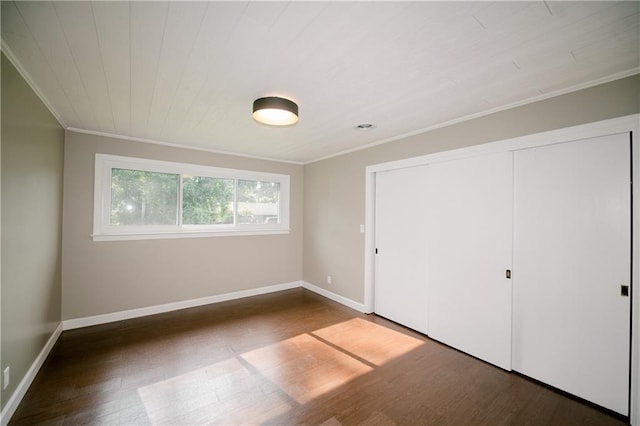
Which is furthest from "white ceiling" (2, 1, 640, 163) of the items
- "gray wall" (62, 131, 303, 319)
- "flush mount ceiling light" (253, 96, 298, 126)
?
"gray wall" (62, 131, 303, 319)

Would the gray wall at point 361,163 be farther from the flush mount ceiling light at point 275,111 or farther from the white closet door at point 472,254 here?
the flush mount ceiling light at point 275,111

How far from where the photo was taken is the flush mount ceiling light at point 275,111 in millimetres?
2316

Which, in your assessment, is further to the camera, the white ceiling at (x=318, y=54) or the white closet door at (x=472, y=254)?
the white closet door at (x=472, y=254)

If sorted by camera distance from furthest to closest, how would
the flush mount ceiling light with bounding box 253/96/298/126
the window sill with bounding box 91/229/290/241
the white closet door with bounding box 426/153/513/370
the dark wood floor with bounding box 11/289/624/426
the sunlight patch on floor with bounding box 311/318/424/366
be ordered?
the window sill with bounding box 91/229/290/241, the sunlight patch on floor with bounding box 311/318/424/366, the white closet door with bounding box 426/153/513/370, the flush mount ceiling light with bounding box 253/96/298/126, the dark wood floor with bounding box 11/289/624/426

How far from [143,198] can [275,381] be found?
10.3ft

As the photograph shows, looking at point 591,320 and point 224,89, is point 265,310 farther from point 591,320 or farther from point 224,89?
point 591,320

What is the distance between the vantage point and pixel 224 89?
225cm

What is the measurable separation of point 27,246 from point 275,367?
235cm

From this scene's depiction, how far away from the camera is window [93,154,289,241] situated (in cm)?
365

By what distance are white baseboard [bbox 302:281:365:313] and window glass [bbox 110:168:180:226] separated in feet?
8.62

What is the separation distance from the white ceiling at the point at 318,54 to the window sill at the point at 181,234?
1561mm

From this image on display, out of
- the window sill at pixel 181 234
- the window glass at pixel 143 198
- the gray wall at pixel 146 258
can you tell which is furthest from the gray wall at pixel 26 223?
the window glass at pixel 143 198

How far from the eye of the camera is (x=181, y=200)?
4176mm

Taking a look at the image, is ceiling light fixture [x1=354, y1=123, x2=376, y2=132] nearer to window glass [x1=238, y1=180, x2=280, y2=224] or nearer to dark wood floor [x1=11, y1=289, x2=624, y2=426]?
window glass [x1=238, y1=180, x2=280, y2=224]
